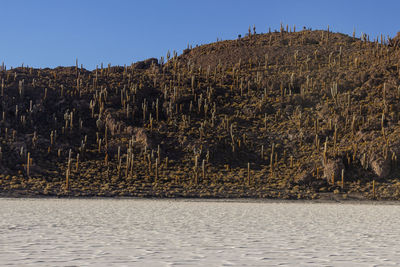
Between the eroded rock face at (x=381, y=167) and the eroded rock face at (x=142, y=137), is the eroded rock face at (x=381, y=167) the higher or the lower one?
the lower one

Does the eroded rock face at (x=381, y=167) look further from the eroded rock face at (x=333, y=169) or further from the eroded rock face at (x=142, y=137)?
the eroded rock face at (x=142, y=137)

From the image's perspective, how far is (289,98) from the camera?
4125 cm

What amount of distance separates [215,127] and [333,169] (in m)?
12.1

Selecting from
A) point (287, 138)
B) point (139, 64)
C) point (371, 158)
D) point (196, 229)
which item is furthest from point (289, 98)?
point (196, 229)

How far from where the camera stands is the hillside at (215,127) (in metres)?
30.5

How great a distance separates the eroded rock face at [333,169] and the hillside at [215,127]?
10 centimetres

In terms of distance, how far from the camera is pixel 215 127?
3878 centimetres

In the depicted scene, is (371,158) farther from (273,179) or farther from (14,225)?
(14,225)

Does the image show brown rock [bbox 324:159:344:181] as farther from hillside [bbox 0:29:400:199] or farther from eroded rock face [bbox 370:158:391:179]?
eroded rock face [bbox 370:158:391:179]

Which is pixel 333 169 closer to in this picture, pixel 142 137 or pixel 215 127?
pixel 215 127

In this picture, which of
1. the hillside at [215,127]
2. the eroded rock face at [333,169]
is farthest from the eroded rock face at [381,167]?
the eroded rock face at [333,169]

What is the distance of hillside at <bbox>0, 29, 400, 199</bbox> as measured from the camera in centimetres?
3047

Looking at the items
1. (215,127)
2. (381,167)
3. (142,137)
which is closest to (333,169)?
(381,167)

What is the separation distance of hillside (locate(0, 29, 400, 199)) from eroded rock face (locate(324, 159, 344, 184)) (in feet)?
0.33
